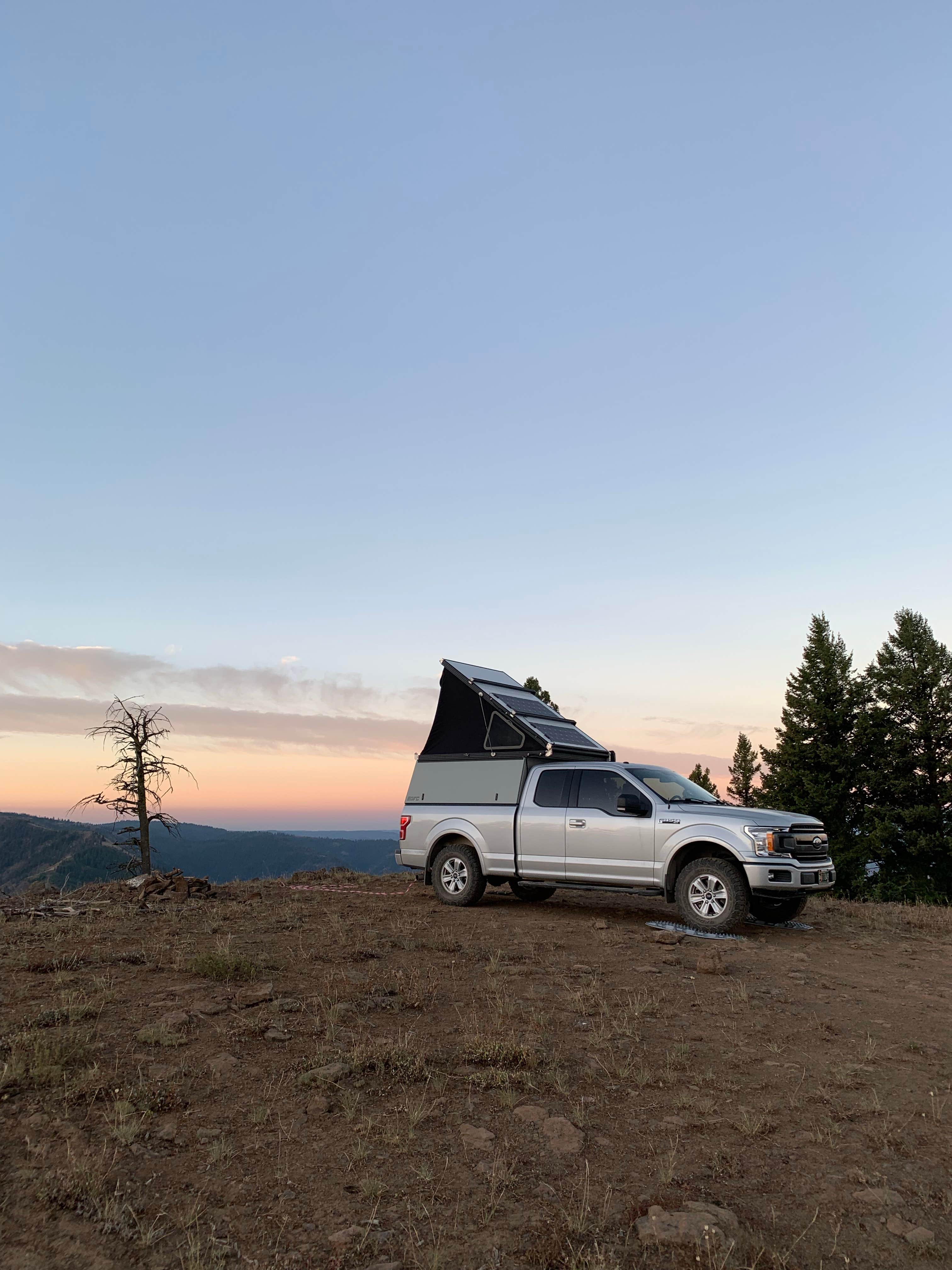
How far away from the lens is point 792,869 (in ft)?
33.1

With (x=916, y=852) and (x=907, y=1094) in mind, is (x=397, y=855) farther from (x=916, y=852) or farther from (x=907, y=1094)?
(x=916, y=852)

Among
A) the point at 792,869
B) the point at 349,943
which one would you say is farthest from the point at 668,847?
the point at 349,943

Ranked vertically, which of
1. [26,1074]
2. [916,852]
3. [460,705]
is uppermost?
[460,705]

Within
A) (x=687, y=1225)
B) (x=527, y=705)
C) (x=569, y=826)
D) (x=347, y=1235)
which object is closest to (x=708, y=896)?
(x=569, y=826)

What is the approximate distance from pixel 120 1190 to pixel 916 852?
155 feet

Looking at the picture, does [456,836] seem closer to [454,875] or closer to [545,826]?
[454,875]

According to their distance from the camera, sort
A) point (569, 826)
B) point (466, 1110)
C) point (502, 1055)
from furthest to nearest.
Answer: point (569, 826) → point (502, 1055) → point (466, 1110)

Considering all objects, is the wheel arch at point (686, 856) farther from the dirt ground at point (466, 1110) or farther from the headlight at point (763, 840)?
the dirt ground at point (466, 1110)

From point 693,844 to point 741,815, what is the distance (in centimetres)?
74

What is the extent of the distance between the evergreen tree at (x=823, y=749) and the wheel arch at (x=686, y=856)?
39.4 meters

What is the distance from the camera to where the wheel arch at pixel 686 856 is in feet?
34.6

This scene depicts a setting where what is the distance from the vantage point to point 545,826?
474 inches

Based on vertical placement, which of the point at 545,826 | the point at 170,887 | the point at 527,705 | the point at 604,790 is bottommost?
the point at 170,887

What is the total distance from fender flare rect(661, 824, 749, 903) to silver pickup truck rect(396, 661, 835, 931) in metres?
0.02
